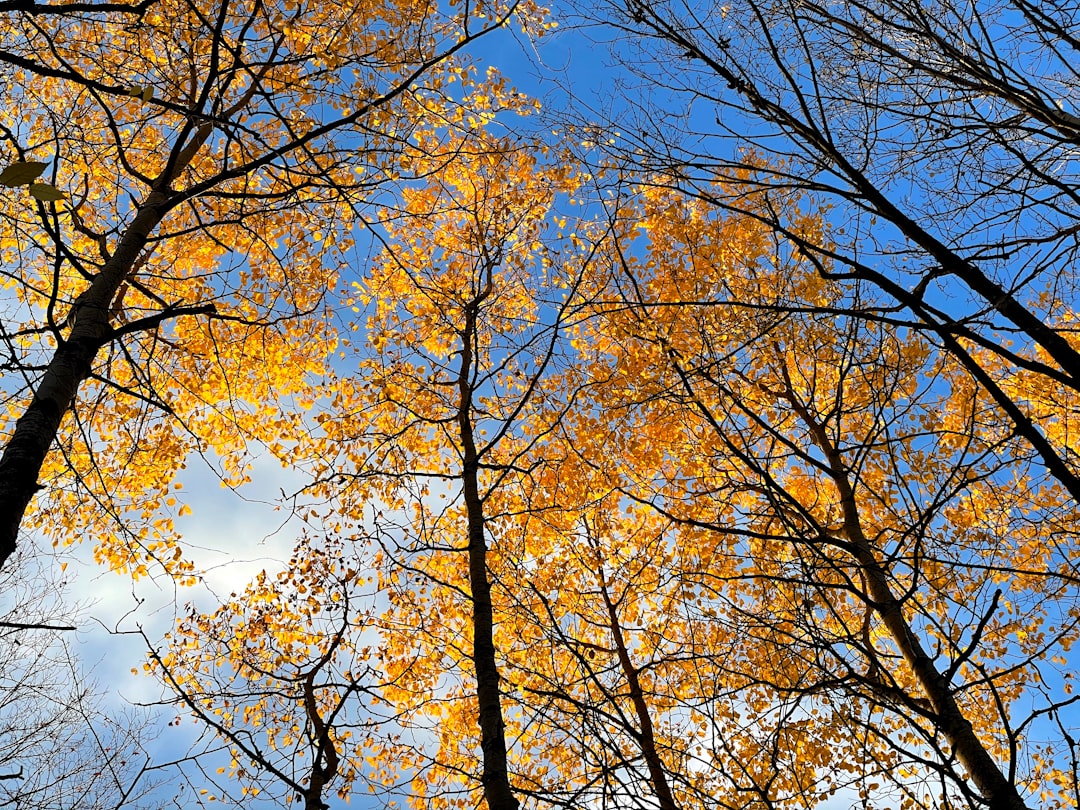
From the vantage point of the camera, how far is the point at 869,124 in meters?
2.17

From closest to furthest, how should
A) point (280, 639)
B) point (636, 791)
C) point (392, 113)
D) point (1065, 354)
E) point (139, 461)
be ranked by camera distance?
point (1065, 354), point (636, 791), point (392, 113), point (280, 639), point (139, 461)

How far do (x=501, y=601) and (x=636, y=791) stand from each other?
13.5 feet

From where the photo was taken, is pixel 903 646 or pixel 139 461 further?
pixel 139 461

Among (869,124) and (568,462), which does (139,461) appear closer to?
(568,462)

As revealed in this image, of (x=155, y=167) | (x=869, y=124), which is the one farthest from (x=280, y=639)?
(x=869, y=124)

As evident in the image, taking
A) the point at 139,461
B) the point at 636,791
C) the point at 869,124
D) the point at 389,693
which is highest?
the point at 139,461

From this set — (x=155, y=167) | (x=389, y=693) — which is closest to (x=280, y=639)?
(x=389, y=693)

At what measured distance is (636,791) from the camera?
2.12 meters

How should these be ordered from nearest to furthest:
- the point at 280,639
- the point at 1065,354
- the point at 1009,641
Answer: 1. the point at 1065,354
2. the point at 280,639
3. the point at 1009,641

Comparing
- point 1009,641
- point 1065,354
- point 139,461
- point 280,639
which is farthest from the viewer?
point 139,461

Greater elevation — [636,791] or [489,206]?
[489,206]

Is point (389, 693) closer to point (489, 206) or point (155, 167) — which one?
point (489, 206)

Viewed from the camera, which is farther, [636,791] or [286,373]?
[286,373]

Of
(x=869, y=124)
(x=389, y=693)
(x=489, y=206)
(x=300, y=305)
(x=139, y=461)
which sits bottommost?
(x=389, y=693)
